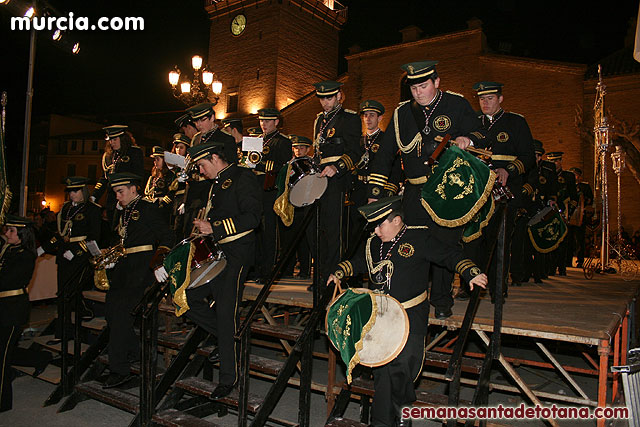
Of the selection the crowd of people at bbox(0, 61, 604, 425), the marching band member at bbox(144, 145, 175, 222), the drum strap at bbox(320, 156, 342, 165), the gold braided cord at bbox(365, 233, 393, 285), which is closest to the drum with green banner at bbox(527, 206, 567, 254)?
the crowd of people at bbox(0, 61, 604, 425)

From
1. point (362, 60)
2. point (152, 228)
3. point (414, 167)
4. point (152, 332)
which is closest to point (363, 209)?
point (414, 167)

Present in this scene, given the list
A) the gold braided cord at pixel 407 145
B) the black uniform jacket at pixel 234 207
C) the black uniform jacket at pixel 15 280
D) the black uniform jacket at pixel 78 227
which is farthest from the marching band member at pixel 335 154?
the black uniform jacket at pixel 78 227

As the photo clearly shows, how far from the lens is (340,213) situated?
6156mm

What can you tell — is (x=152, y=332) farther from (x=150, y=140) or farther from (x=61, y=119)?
(x=61, y=119)

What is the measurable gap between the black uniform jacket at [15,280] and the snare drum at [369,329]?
435 cm

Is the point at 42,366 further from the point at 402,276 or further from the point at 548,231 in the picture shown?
the point at 548,231

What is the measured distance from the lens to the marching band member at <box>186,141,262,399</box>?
4973mm

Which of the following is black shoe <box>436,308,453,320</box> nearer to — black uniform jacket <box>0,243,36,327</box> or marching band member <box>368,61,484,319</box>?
marching band member <box>368,61,484,319</box>

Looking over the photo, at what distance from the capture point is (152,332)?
211 inches

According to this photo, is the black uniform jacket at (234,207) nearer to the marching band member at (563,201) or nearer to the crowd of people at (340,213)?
the crowd of people at (340,213)

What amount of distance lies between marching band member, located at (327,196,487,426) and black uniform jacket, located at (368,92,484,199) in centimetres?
50

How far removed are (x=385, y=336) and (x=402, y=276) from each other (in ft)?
1.95

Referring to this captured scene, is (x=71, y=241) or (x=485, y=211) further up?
(x=485, y=211)

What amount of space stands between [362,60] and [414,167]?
24.4 meters
